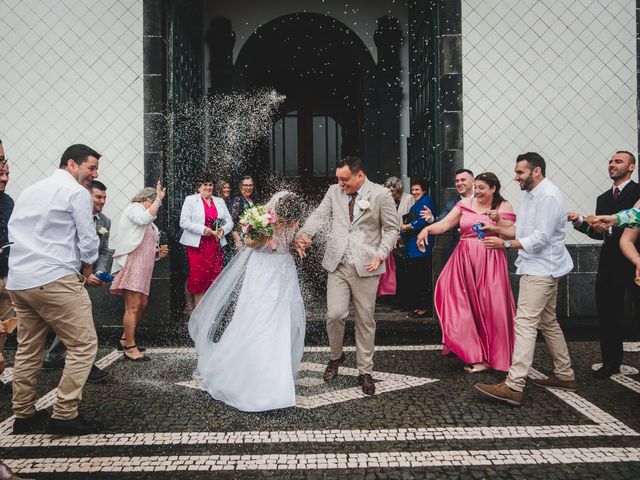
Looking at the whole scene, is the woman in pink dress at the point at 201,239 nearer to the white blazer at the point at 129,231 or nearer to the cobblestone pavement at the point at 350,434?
the white blazer at the point at 129,231

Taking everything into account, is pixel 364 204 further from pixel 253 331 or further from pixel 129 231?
pixel 129 231

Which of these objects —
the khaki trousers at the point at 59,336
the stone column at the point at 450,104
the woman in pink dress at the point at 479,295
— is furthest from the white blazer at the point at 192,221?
the khaki trousers at the point at 59,336

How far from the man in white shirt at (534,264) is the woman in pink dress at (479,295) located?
64 centimetres

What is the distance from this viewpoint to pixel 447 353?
586 cm

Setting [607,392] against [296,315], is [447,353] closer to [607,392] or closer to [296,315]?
[607,392]

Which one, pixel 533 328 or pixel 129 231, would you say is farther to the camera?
pixel 129 231

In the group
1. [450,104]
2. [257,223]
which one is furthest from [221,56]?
[257,223]

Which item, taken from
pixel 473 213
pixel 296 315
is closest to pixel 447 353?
pixel 473 213

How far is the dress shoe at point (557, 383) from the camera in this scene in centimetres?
475

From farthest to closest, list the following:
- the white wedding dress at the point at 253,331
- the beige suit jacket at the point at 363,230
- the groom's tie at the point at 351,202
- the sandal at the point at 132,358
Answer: the sandal at the point at 132,358, the groom's tie at the point at 351,202, the beige suit jacket at the point at 363,230, the white wedding dress at the point at 253,331

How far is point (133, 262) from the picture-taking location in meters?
5.98

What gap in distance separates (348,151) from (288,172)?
1.22m

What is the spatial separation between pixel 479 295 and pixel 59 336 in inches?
144

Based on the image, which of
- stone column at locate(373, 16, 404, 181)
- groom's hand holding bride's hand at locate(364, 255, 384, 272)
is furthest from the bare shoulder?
stone column at locate(373, 16, 404, 181)
